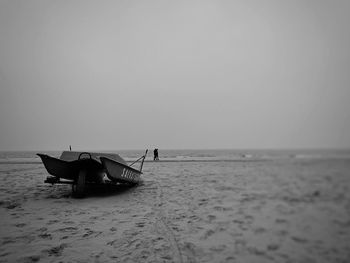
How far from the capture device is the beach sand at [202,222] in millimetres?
1832

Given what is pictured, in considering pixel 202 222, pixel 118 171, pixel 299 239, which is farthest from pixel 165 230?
pixel 118 171

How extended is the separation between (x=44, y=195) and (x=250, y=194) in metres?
7.97

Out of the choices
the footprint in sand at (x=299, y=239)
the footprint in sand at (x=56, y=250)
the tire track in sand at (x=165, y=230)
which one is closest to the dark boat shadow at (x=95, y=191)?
the tire track in sand at (x=165, y=230)

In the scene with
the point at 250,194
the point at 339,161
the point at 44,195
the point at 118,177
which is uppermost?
the point at 339,161

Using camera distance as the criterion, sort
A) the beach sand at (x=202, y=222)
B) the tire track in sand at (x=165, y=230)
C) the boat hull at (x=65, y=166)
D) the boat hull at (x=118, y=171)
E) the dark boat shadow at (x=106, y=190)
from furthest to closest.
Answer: the dark boat shadow at (x=106, y=190) → the boat hull at (x=65, y=166) → the boat hull at (x=118, y=171) → the tire track in sand at (x=165, y=230) → the beach sand at (x=202, y=222)


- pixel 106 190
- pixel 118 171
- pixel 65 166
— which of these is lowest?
pixel 106 190

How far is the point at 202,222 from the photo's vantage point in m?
4.89

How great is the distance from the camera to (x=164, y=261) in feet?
11.0

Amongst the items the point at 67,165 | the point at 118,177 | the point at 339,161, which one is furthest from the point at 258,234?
the point at 67,165

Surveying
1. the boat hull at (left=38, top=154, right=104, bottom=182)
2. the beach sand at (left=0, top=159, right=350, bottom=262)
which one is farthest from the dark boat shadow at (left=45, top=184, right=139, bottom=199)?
the boat hull at (left=38, top=154, right=104, bottom=182)

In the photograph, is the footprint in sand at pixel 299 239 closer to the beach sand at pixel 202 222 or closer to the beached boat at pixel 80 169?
the beach sand at pixel 202 222

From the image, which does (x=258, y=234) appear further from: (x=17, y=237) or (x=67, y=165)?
(x=67, y=165)

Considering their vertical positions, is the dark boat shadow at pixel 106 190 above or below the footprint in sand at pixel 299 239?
below

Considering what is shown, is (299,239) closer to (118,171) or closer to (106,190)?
(118,171)
